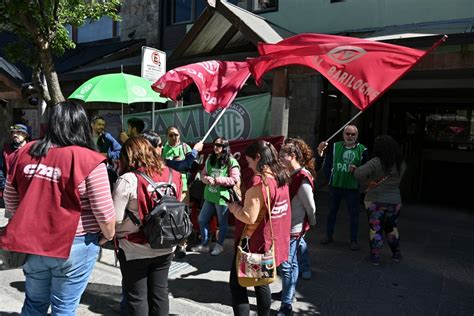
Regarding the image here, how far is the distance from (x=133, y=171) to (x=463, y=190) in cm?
980

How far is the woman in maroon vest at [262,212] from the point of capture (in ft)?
9.30

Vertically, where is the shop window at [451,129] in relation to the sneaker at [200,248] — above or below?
above

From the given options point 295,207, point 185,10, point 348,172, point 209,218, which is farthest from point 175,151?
point 185,10

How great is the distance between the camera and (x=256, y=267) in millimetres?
2848

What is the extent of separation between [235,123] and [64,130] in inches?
144

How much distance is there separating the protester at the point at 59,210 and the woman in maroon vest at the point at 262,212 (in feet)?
3.22

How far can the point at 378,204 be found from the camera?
15.3 ft

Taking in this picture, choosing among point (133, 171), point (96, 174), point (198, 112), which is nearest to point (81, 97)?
point (198, 112)

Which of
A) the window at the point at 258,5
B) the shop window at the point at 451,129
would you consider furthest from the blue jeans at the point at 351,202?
A: the window at the point at 258,5

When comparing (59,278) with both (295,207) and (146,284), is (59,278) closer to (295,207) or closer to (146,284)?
(146,284)

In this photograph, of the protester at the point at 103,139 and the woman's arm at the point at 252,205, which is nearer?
the woman's arm at the point at 252,205

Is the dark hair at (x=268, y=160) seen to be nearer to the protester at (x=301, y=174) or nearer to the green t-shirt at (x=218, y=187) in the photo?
the protester at (x=301, y=174)

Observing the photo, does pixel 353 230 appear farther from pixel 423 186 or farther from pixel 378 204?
pixel 423 186

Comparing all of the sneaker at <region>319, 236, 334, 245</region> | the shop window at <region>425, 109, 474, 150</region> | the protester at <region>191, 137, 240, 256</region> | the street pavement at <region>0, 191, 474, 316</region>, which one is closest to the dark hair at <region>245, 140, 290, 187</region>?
the street pavement at <region>0, 191, 474, 316</region>
